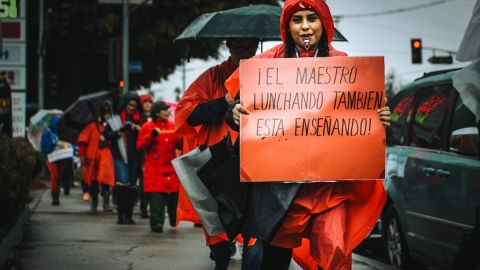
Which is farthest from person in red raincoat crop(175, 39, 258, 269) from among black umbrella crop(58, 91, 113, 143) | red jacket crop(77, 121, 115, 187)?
black umbrella crop(58, 91, 113, 143)

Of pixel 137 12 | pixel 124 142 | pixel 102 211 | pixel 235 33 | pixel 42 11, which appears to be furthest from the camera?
pixel 42 11

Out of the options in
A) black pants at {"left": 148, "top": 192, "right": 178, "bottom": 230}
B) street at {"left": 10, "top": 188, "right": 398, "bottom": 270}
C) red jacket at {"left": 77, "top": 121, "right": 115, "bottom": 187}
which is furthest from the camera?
red jacket at {"left": 77, "top": 121, "right": 115, "bottom": 187}

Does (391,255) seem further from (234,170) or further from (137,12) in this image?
(137,12)

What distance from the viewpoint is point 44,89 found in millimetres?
40062

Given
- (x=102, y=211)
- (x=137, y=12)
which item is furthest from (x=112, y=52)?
(x=102, y=211)

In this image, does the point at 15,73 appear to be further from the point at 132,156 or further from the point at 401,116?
the point at 401,116

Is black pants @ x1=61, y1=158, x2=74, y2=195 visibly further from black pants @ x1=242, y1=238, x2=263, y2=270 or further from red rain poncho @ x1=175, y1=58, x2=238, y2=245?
black pants @ x1=242, y1=238, x2=263, y2=270

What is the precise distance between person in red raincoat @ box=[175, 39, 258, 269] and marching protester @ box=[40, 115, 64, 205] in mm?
10749

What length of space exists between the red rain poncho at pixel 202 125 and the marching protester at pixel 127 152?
705 cm

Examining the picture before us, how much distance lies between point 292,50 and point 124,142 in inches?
391

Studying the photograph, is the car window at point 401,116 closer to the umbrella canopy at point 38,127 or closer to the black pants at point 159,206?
the black pants at point 159,206

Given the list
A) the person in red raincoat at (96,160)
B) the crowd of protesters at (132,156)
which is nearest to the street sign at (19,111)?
the crowd of protesters at (132,156)

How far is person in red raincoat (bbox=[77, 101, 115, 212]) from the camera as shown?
1692 centimetres

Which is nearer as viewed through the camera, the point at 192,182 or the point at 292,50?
the point at 292,50
